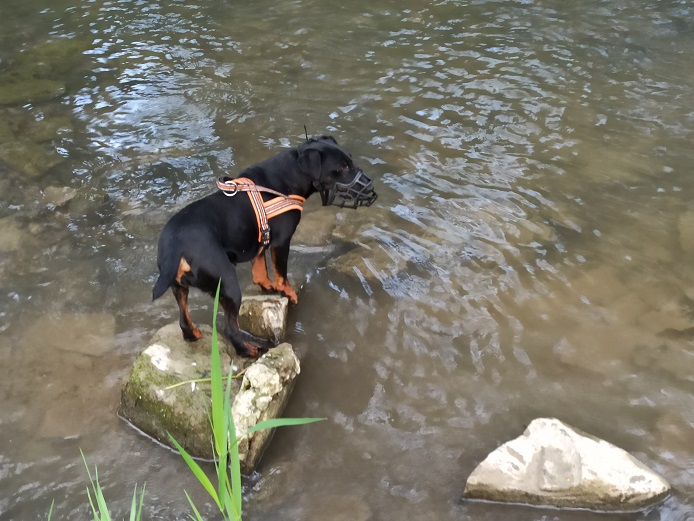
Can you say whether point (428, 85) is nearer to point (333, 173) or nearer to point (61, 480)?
point (333, 173)

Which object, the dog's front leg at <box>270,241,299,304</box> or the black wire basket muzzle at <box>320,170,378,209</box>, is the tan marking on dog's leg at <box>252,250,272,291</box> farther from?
the black wire basket muzzle at <box>320,170,378,209</box>

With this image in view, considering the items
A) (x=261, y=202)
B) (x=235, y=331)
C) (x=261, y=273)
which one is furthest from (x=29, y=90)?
(x=235, y=331)

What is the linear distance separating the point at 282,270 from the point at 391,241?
102cm

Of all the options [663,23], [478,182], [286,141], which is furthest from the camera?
[663,23]

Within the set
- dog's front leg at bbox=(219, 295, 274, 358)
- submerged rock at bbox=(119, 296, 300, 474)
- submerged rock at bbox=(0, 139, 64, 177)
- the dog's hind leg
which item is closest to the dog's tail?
the dog's hind leg

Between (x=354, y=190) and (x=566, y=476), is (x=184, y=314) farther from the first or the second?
(x=566, y=476)

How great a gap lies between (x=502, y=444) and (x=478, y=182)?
2717 mm

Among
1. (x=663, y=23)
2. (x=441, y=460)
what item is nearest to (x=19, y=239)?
(x=441, y=460)

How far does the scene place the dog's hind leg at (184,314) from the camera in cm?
329

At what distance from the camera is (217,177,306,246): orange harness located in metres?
3.59

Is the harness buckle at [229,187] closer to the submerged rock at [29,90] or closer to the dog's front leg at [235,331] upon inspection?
the dog's front leg at [235,331]

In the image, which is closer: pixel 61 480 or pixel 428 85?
pixel 61 480

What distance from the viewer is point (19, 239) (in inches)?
186

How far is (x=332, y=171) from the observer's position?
12.4 feet
